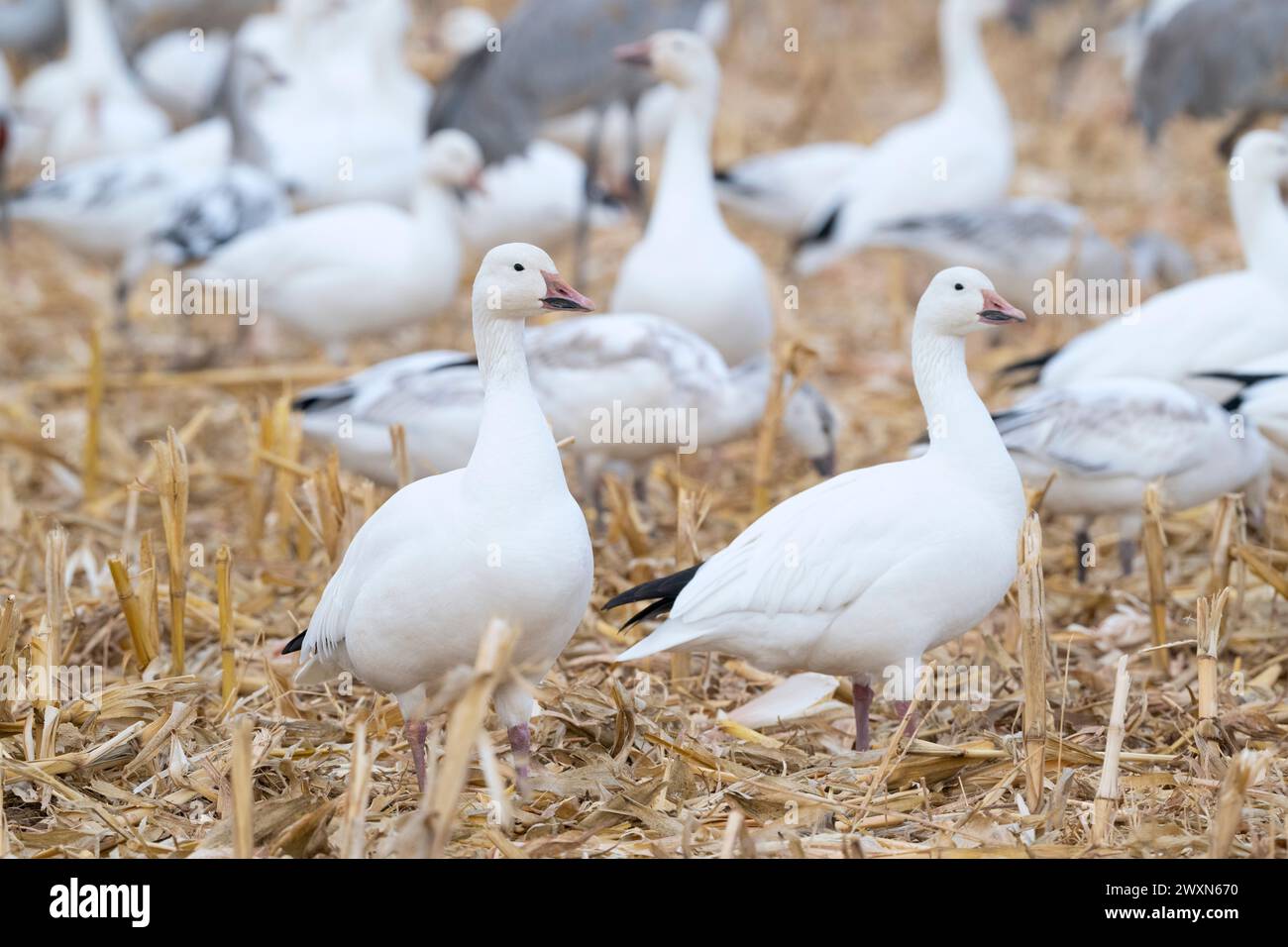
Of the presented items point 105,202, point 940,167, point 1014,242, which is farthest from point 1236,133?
point 105,202

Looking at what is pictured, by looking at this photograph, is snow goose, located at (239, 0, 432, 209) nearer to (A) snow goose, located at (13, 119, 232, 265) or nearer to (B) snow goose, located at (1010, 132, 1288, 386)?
(A) snow goose, located at (13, 119, 232, 265)

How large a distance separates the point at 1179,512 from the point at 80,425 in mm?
4402

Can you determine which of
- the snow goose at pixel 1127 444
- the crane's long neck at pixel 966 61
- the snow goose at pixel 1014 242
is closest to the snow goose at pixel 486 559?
the snow goose at pixel 1127 444

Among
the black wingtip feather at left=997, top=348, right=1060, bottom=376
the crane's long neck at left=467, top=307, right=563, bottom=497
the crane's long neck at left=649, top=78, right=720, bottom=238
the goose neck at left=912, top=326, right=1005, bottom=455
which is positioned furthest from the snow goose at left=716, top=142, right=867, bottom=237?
the crane's long neck at left=467, top=307, right=563, bottom=497

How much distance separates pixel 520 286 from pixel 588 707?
1045mm

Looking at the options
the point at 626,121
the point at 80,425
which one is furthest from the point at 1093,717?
the point at 626,121

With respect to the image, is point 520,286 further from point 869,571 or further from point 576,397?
point 576,397

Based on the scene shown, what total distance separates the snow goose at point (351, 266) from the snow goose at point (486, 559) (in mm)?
3324

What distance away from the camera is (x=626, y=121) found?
10.0 meters

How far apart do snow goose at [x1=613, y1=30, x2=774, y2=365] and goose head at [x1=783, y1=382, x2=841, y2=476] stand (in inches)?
22.7

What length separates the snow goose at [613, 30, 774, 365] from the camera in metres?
6.32

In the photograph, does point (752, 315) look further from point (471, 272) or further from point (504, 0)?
point (504, 0)

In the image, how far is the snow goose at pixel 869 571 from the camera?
3.71 meters
